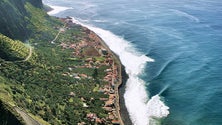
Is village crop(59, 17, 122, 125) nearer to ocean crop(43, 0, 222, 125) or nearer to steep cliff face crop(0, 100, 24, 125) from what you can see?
ocean crop(43, 0, 222, 125)

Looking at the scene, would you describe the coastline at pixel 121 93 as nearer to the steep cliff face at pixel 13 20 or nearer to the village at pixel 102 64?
the village at pixel 102 64

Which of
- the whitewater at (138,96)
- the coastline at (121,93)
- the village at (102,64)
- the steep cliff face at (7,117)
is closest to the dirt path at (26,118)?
the steep cliff face at (7,117)

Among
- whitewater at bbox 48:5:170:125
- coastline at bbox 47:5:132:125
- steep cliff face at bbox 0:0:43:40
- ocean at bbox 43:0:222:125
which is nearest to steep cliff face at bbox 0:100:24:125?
coastline at bbox 47:5:132:125

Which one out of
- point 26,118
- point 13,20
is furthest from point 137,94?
point 13,20

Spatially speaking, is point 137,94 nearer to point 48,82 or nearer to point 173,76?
point 173,76

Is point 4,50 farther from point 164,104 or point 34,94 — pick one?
point 164,104

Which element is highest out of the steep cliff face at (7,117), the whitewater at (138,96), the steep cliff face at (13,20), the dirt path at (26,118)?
the steep cliff face at (13,20)
